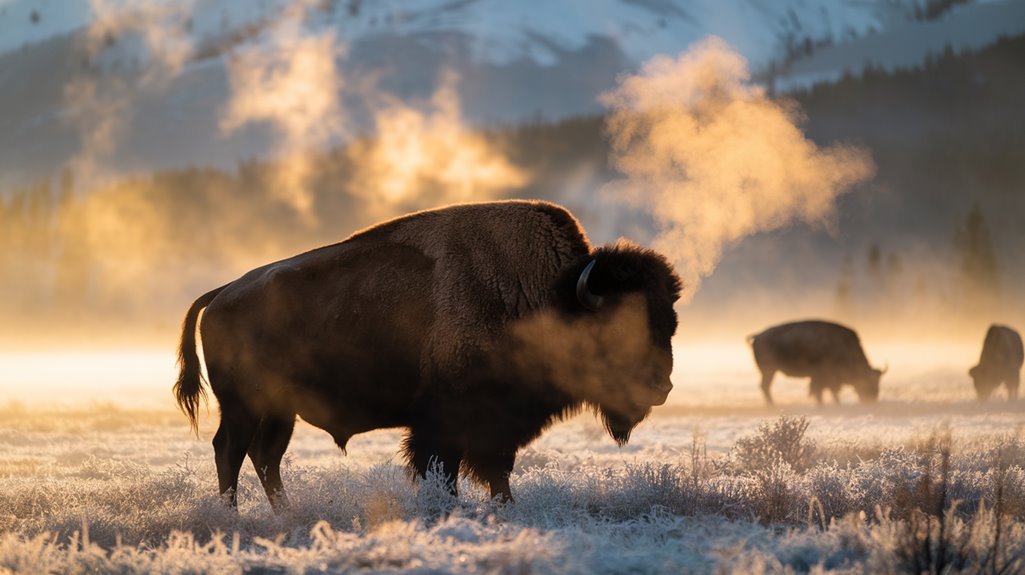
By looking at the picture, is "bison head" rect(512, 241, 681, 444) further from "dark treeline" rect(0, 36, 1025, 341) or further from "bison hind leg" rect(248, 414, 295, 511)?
"dark treeline" rect(0, 36, 1025, 341)

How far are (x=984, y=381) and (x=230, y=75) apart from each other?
510ft

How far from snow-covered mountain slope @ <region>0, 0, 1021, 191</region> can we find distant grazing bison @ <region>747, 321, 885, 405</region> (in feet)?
351

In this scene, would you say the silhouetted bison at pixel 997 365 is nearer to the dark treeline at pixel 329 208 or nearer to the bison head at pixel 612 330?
the bison head at pixel 612 330

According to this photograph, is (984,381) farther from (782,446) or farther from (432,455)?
(432,455)

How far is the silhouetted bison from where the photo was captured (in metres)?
24.3

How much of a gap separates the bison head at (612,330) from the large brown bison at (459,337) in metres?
0.01

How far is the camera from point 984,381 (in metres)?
24.3

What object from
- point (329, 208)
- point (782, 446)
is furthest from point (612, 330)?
point (329, 208)

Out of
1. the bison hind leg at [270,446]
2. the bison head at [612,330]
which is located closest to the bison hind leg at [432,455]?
the bison head at [612,330]

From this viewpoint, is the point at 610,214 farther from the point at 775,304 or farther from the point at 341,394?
the point at 341,394

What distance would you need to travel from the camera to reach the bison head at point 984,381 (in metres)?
24.0

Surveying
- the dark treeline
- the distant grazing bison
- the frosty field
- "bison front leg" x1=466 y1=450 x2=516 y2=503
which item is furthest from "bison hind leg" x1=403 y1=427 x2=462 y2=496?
the dark treeline

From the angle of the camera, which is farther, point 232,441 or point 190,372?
point 190,372

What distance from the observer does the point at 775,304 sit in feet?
371
